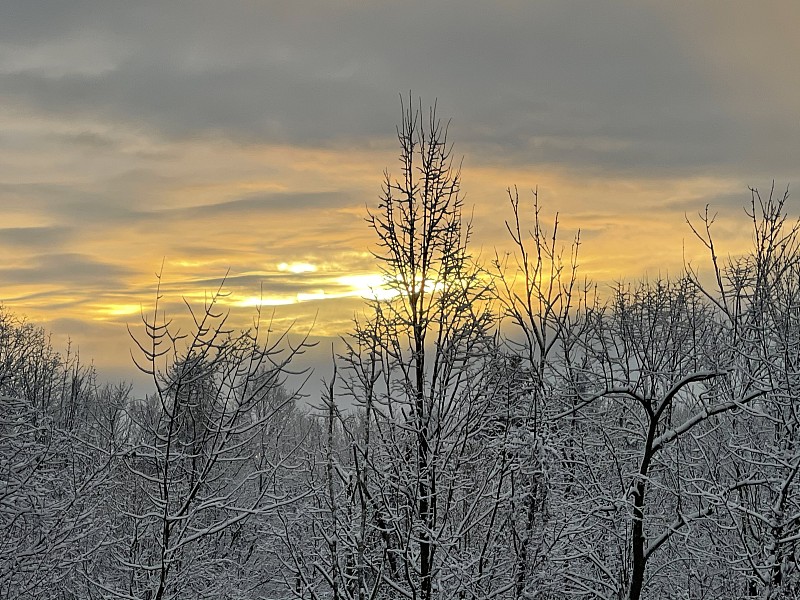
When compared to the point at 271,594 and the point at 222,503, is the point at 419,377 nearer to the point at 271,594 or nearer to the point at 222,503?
the point at 222,503

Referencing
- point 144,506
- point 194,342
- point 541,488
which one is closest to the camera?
point 194,342

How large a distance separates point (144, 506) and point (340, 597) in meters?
12.5

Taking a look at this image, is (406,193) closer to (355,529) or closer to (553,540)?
(355,529)

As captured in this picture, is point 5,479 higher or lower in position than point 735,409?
lower

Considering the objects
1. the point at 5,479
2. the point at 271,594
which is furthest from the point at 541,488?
the point at 271,594

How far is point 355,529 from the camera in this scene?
8984mm

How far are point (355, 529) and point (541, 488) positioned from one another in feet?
15.5

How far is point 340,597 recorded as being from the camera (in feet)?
25.5

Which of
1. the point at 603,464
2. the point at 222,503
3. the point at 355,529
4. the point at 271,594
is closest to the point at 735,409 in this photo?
the point at 603,464

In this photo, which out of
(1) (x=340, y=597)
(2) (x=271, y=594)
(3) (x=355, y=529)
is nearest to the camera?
(1) (x=340, y=597)

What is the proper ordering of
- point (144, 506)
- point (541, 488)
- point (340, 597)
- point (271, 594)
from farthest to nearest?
point (271, 594) < point (144, 506) < point (541, 488) < point (340, 597)

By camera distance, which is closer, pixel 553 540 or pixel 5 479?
pixel 553 540

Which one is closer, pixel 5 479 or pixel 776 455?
pixel 776 455

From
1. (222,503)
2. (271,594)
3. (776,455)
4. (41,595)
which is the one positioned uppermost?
(776,455)
